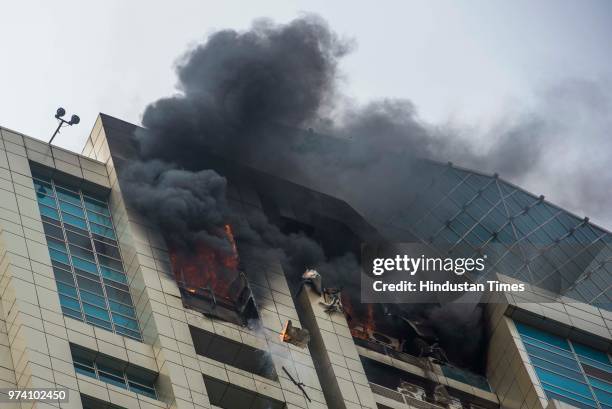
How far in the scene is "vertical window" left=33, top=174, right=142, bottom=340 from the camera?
1973 inches

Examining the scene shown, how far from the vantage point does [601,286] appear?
6550 centimetres

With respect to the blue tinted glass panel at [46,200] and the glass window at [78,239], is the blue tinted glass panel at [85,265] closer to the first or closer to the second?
the glass window at [78,239]

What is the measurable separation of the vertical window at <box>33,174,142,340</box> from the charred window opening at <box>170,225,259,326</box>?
2.91 m

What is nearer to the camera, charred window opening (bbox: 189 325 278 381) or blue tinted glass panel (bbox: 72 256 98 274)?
charred window opening (bbox: 189 325 278 381)

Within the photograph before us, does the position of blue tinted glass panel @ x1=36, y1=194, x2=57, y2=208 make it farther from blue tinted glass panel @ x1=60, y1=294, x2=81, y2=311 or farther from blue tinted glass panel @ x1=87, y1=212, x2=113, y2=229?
blue tinted glass panel @ x1=60, y1=294, x2=81, y2=311

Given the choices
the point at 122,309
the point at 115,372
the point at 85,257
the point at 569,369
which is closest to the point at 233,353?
the point at 122,309

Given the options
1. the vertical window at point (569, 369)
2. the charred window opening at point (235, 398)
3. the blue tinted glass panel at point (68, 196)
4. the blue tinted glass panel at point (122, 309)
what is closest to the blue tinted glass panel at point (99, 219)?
the blue tinted glass panel at point (68, 196)

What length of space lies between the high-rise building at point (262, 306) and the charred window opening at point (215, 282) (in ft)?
0.33

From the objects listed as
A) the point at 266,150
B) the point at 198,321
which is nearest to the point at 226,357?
the point at 198,321

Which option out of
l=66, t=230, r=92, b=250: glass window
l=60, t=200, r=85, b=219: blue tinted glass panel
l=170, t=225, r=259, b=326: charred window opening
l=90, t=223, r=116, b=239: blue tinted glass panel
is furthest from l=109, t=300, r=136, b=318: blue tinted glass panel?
l=60, t=200, r=85, b=219: blue tinted glass panel

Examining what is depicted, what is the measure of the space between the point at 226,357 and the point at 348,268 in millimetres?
14958

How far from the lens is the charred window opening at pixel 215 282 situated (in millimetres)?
53500

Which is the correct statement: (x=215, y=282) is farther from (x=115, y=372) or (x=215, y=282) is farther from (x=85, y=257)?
(x=115, y=372)

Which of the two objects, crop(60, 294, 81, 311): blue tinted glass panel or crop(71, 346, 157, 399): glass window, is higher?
crop(60, 294, 81, 311): blue tinted glass panel
